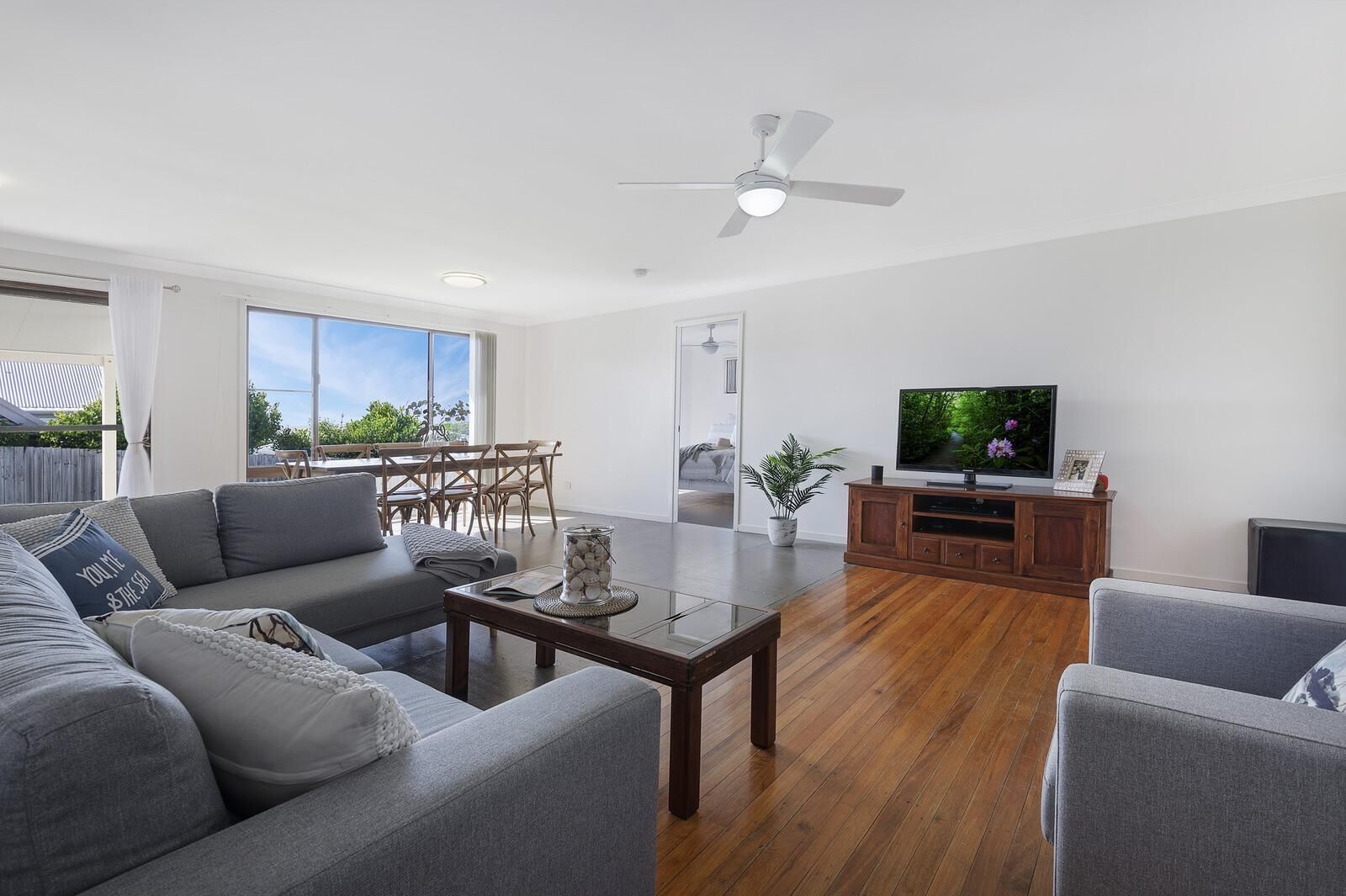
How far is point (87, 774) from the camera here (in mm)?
665

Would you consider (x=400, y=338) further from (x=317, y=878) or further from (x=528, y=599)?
(x=317, y=878)

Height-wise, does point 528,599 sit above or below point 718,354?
below

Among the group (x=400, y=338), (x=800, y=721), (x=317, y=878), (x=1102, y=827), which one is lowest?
(x=800, y=721)

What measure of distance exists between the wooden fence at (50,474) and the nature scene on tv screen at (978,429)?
6.39 metres

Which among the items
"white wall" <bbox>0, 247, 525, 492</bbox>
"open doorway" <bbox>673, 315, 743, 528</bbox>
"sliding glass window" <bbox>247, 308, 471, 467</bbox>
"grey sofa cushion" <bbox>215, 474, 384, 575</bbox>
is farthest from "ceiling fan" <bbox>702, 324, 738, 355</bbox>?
"grey sofa cushion" <bbox>215, 474, 384, 575</bbox>

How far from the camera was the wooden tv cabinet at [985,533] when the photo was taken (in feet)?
13.3

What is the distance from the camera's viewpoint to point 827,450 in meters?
5.61

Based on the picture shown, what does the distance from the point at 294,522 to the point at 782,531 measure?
3843 millimetres

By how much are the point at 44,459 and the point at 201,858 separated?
6.14 metres

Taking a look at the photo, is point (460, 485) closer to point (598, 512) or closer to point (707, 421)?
point (598, 512)

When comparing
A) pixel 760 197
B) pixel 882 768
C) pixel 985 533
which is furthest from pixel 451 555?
pixel 985 533

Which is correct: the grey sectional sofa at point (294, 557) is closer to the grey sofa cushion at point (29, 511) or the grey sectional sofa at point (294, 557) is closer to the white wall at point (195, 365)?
the grey sofa cushion at point (29, 511)

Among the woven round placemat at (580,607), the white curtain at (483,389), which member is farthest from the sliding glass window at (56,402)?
the woven round placemat at (580,607)

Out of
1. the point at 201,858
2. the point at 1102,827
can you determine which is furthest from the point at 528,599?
the point at 1102,827
